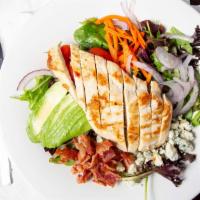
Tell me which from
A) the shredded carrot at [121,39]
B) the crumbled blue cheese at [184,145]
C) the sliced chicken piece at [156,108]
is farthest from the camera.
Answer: the shredded carrot at [121,39]

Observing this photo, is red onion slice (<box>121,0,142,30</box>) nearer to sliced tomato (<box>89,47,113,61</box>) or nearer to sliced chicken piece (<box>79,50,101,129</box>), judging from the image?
sliced tomato (<box>89,47,113,61</box>)

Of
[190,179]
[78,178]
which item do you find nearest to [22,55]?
[78,178]

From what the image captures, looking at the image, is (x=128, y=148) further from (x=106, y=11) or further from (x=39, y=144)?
(x=106, y=11)

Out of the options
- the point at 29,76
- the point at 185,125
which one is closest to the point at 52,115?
the point at 29,76

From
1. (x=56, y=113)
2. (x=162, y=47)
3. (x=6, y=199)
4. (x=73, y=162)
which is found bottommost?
(x=6, y=199)

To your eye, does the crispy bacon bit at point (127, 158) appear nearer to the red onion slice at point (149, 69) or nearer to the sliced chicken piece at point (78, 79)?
the sliced chicken piece at point (78, 79)

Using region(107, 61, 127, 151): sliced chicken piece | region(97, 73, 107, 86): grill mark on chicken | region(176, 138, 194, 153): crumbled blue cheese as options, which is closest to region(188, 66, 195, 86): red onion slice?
region(176, 138, 194, 153): crumbled blue cheese

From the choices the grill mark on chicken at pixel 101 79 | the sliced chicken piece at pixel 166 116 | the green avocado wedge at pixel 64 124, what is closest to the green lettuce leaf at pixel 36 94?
the green avocado wedge at pixel 64 124

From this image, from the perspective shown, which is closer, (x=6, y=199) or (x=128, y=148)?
(x=128, y=148)
